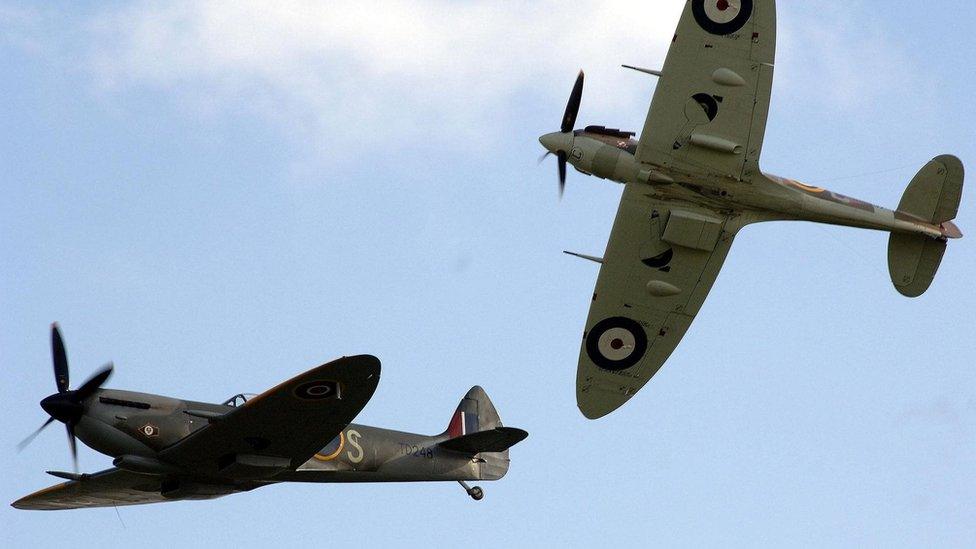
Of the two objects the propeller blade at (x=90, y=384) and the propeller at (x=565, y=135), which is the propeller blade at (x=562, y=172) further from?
the propeller blade at (x=90, y=384)

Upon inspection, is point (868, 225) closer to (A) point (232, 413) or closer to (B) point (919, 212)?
(B) point (919, 212)

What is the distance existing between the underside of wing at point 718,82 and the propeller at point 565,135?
1.12 meters

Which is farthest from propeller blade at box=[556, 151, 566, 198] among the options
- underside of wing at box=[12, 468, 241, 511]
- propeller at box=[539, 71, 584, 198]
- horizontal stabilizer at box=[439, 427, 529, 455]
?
underside of wing at box=[12, 468, 241, 511]

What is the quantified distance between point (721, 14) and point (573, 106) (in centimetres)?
260

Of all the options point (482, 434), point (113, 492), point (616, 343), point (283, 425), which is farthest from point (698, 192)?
point (113, 492)

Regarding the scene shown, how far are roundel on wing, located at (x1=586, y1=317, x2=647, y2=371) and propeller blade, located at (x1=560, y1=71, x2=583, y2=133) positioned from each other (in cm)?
358

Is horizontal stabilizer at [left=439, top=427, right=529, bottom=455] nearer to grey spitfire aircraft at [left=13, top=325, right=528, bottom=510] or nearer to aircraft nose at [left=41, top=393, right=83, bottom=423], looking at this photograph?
grey spitfire aircraft at [left=13, top=325, right=528, bottom=510]

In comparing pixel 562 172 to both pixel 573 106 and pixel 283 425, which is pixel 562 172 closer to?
pixel 573 106

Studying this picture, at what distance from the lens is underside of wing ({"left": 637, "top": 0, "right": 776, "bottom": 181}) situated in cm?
2534

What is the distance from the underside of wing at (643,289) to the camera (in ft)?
86.8

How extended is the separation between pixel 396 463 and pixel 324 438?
2624 millimetres

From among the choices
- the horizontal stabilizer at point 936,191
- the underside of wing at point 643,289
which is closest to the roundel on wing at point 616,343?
the underside of wing at point 643,289

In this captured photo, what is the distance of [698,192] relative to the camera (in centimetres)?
2605

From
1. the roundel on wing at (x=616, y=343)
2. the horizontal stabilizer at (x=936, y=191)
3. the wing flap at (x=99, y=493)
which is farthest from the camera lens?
the roundel on wing at (x=616, y=343)
